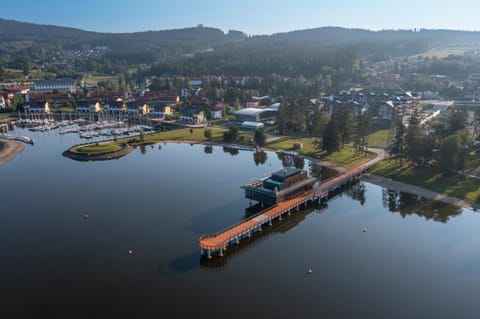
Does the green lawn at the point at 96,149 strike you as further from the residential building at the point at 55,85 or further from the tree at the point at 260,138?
the residential building at the point at 55,85

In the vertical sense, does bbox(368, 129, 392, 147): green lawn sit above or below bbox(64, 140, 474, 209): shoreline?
above

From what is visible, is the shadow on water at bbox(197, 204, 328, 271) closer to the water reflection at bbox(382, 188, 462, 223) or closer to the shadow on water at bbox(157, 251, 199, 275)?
the shadow on water at bbox(157, 251, 199, 275)

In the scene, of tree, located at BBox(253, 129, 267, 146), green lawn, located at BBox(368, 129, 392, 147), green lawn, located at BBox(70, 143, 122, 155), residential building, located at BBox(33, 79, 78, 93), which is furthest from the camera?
residential building, located at BBox(33, 79, 78, 93)

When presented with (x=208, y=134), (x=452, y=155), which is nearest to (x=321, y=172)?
(x=452, y=155)

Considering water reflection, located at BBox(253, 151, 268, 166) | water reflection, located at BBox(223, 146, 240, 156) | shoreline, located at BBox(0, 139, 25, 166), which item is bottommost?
water reflection, located at BBox(253, 151, 268, 166)

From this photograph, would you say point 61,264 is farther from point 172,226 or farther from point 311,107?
point 311,107

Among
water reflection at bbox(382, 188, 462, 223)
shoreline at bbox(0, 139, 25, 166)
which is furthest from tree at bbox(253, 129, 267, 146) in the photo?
shoreline at bbox(0, 139, 25, 166)

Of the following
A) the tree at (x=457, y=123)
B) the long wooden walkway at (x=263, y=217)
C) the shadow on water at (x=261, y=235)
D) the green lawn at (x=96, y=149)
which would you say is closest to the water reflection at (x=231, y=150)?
the green lawn at (x=96, y=149)
